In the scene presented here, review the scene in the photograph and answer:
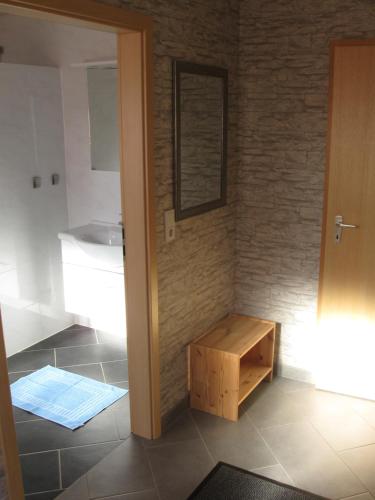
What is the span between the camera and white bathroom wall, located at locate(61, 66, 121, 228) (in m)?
3.67

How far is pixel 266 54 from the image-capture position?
308 centimetres

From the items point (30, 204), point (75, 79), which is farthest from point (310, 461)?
point (75, 79)

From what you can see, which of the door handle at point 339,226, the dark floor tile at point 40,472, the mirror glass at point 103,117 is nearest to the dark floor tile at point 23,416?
the dark floor tile at point 40,472

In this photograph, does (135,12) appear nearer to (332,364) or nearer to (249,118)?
(249,118)

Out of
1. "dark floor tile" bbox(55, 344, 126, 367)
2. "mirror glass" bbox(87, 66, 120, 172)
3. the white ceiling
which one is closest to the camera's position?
the white ceiling

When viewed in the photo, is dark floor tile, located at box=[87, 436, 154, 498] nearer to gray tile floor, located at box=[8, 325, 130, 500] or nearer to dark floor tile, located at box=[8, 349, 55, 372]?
gray tile floor, located at box=[8, 325, 130, 500]

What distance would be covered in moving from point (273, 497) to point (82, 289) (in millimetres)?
1851

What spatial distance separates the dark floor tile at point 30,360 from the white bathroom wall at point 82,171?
3.17 feet

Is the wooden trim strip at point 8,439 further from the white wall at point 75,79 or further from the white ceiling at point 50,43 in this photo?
the white ceiling at point 50,43

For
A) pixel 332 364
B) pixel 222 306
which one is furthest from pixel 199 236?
pixel 332 364

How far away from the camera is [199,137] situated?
2855mm

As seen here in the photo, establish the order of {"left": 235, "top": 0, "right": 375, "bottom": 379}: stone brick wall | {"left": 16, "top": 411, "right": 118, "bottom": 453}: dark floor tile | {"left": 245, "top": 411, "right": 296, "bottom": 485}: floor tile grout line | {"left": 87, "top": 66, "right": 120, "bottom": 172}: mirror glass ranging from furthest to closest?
{"left": 87, "top": 66, "right": 120, "bottom": 172}: mirror glass
{"left": 235, "top": 0, "right": 375, "bottom": 379}: stone brick wall
{"left": 16, "top": 411, "right": 118, "bottom": 453}: dark floor tile
{"left": 245, "top": 411, "right": 296, "bottom": 485}: floor tile grout line

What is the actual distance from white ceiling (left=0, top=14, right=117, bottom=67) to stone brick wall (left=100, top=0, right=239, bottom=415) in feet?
2.65

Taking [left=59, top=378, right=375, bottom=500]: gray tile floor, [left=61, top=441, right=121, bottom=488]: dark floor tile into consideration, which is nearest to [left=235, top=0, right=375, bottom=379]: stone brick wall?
[left=59, top=378, right=375, bottom=500]: gray tile floor
